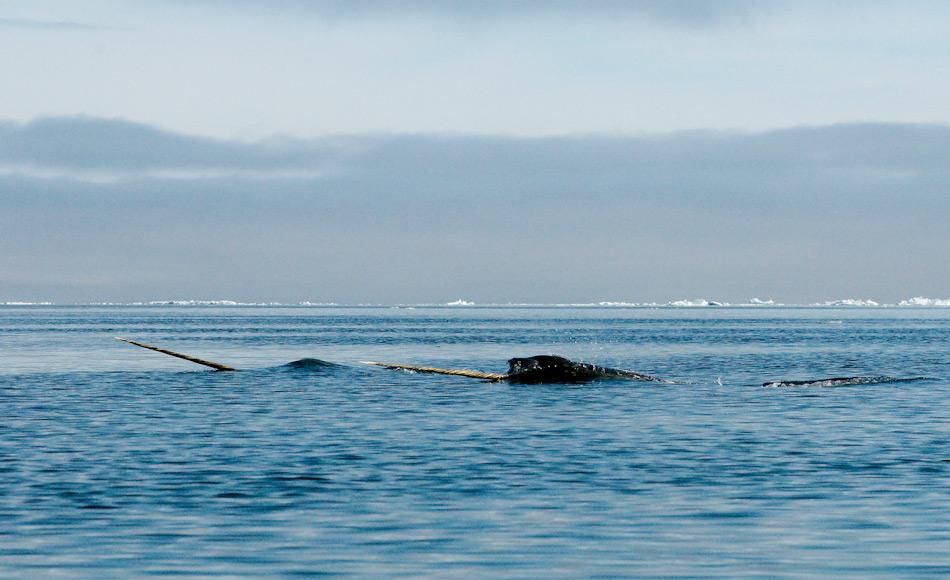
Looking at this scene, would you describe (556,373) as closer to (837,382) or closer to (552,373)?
(552,373)

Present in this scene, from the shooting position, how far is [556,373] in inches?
2115

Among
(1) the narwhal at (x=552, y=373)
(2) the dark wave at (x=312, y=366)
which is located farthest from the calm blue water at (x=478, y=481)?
(2) the dark wave at (x=312, y=366)

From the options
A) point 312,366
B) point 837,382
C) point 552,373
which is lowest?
point 312,366

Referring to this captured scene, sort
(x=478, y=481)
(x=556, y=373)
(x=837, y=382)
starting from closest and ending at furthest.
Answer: (x=478, y=481)
(x=837, y=382)
(x=556, y=373)

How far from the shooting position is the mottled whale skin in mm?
53344

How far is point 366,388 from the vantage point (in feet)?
172

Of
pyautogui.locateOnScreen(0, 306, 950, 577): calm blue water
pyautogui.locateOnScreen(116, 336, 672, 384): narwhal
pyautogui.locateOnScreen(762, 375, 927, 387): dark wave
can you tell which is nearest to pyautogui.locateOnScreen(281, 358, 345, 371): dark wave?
pyautogui.locateOnScreen(116, 336, 672, 384): narwhal

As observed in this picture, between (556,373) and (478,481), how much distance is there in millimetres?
29303

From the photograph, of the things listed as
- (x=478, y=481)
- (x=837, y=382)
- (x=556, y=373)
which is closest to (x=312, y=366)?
(x=556, y=373)

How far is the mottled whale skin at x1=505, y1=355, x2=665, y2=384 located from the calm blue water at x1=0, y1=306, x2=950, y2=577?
2102mm

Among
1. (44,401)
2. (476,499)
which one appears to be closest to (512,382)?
(44,401)

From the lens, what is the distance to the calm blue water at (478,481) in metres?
17.5

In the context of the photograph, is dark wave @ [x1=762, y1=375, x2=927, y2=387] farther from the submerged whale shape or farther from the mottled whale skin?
the mottled whale skin

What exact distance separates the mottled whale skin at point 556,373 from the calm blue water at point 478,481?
210 centimetres
